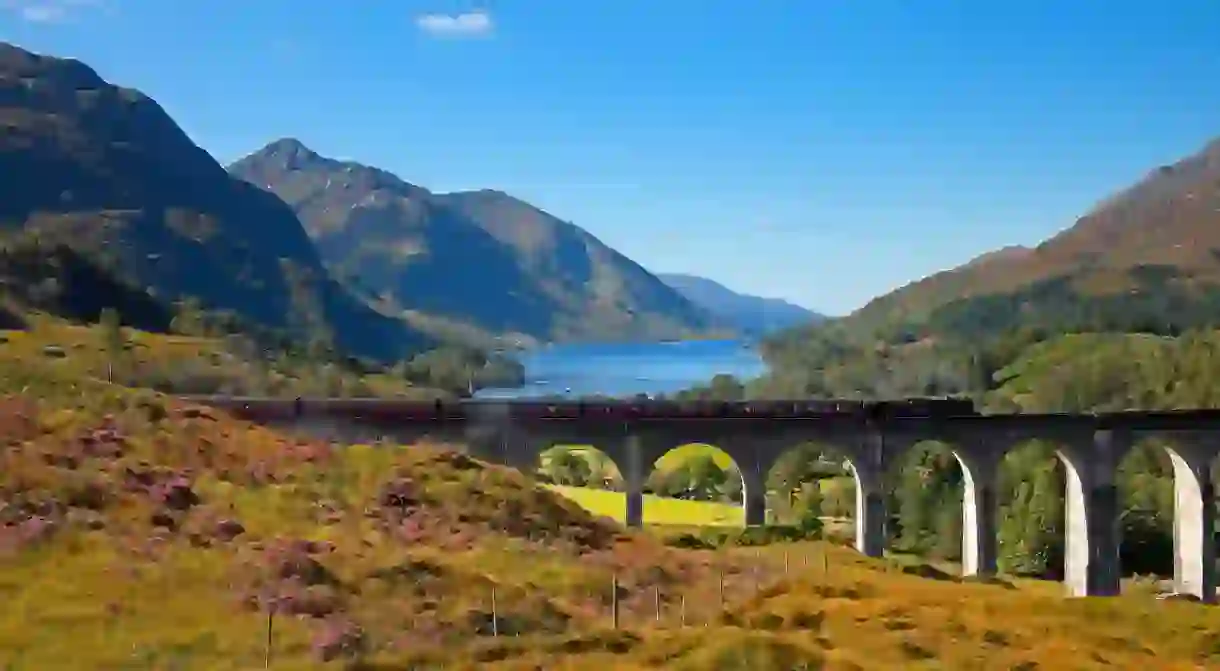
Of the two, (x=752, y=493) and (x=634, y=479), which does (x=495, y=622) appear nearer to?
(x=634, y=479)

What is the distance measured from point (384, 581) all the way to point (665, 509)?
188ft

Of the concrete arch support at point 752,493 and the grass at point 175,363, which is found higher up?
the grass at point 175,363

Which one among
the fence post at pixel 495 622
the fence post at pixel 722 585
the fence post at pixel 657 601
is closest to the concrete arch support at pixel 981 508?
the fence post at pixel 722 585

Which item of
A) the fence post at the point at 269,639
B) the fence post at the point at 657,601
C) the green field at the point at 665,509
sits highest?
the fence post at the point at 269,639

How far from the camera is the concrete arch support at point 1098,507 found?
57938 mm

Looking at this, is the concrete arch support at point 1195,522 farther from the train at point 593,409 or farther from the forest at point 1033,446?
the train at point 593,409

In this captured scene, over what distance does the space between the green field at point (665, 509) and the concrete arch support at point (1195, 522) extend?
1045 inches

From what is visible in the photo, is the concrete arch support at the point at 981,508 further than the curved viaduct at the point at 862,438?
Yes

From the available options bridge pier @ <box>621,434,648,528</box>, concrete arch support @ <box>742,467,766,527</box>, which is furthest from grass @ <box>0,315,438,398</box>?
concrete arch support @ <box>742,467,766,527</box>

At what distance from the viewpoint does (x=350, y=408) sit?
5131 cm

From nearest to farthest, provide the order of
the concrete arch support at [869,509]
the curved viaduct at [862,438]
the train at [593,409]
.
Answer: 1. the train at [593,409]
2. the curved viaduct at [862,438]
3. the concrete arch support at [869,509]

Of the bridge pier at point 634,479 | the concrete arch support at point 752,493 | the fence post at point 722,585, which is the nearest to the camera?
the fence post at point 722,585

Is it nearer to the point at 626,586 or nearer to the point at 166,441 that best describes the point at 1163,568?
the point at 626,586

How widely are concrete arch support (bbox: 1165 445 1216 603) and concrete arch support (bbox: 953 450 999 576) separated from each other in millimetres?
11831
